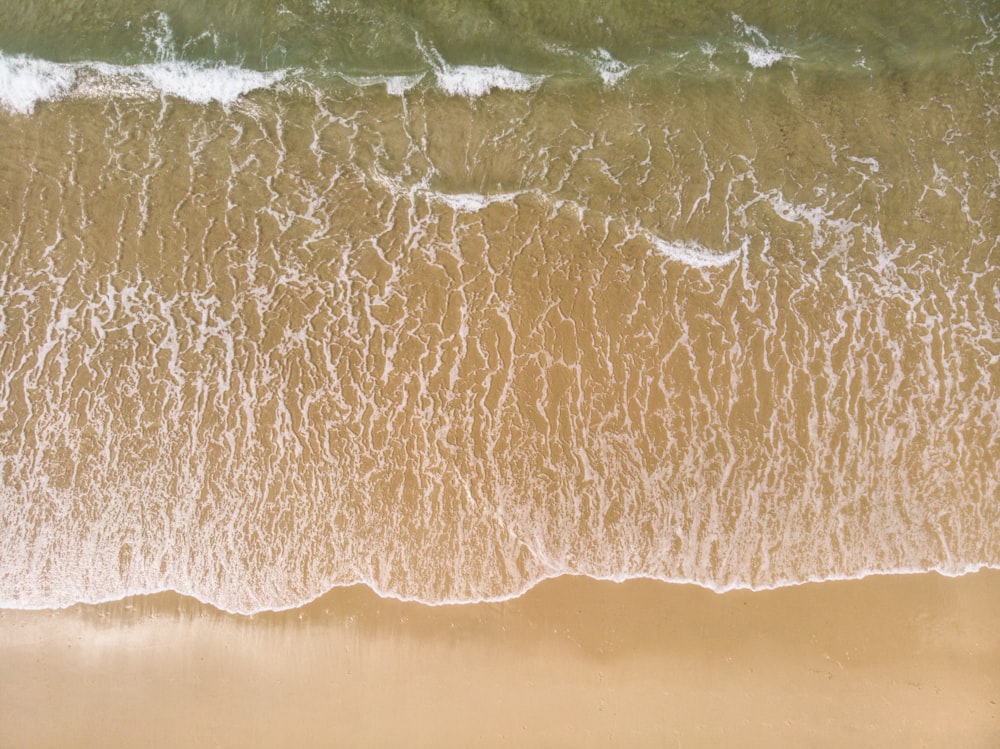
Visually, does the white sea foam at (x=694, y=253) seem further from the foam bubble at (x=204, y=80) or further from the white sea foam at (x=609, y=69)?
the foam bubble at (x=204, y=80)

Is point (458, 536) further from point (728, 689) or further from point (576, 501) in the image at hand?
point (728, 689)

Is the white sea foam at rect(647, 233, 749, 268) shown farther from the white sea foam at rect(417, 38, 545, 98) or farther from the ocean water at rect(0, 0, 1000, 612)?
the white sea foam at rect(417, 38, 545, 98)

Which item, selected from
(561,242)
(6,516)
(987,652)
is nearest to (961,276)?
(987,652)

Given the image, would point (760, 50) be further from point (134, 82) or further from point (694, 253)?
point (134, 82)

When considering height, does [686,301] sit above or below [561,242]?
below

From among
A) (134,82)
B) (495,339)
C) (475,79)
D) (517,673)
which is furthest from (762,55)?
(517,673)

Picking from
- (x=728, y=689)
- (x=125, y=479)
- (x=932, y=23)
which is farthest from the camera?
(x=932, y=23)
